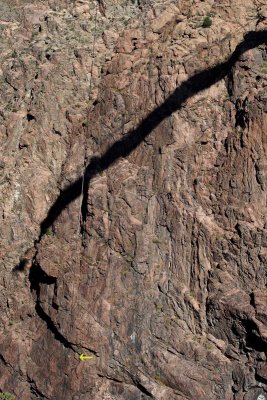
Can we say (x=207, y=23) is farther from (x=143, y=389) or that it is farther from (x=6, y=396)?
(x=6, y=396)

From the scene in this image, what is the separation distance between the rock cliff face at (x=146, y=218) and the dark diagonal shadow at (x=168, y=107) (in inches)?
1.7

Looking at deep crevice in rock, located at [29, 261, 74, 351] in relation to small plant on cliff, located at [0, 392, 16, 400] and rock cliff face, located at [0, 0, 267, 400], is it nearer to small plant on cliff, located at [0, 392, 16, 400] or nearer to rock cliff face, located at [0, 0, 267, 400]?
rock cliff face, located at [0, 0, 267, 400]

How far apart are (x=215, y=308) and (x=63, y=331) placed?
4720 mm

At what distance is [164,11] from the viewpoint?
22562 millimetres

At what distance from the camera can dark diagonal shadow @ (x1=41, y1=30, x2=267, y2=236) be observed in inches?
799

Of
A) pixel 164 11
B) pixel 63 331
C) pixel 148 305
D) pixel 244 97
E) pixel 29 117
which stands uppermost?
pixel 164 11

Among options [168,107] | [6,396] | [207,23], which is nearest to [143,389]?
[6,396]

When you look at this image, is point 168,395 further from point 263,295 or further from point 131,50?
point 131,50

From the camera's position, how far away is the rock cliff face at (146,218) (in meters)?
19.0

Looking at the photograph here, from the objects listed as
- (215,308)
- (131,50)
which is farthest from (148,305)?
(131,50)

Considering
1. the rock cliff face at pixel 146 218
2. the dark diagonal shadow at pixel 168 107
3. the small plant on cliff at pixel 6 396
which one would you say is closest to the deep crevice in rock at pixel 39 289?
the rock cliff face at pixel 146 218

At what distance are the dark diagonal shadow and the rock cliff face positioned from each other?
43 millimetres

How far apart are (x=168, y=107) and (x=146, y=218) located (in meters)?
3.45

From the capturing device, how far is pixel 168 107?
814 inches
